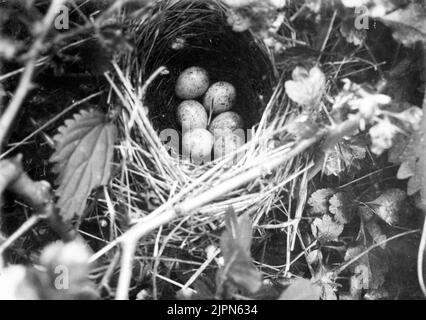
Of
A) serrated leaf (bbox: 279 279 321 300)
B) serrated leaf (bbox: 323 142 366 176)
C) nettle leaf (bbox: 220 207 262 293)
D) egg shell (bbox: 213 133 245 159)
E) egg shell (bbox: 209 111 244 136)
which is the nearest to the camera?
nettle leaf (bbox: 220 207 262 293)

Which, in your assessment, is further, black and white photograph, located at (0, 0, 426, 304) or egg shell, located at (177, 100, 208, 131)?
egg shell, located at (177, 100, 208, 131)

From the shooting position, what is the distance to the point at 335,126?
1.38 metres

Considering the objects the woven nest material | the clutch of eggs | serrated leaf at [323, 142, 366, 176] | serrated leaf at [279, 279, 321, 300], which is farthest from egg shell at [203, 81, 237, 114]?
serrated leaf at [279, 279, 321, 300]

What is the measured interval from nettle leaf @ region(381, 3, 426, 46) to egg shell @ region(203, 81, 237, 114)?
756 millimetres

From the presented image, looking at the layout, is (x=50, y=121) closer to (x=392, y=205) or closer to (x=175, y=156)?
(x=175, y=156)

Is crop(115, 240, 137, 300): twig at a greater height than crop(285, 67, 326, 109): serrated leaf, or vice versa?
crop(285, 67, 326, 109): serrated leaf

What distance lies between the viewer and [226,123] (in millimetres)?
1938

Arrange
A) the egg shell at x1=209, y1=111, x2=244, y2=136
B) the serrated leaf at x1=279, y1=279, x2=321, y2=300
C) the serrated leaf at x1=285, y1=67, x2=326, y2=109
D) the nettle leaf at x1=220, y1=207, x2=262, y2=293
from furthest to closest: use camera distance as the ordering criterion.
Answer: the egg shell at x1=209, y1=111, x2=244, y2=136
the serrated leaf at x1=285, y1=67, x2=326, y2=109
the serrated leaf at x1=279, y1=279, x2=321, y2=300
the nettle leaf at x1=220, y1=207, x2=262, y2=293

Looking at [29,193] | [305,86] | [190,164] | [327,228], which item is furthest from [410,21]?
[29,193]

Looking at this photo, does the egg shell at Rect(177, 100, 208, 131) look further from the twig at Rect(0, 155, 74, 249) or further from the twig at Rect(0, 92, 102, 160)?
the twig at Rect(0, 155, 74, 249)

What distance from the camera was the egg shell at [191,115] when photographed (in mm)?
1954

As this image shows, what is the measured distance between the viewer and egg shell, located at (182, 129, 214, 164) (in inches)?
72.2

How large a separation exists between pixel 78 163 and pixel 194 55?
2.82ft
